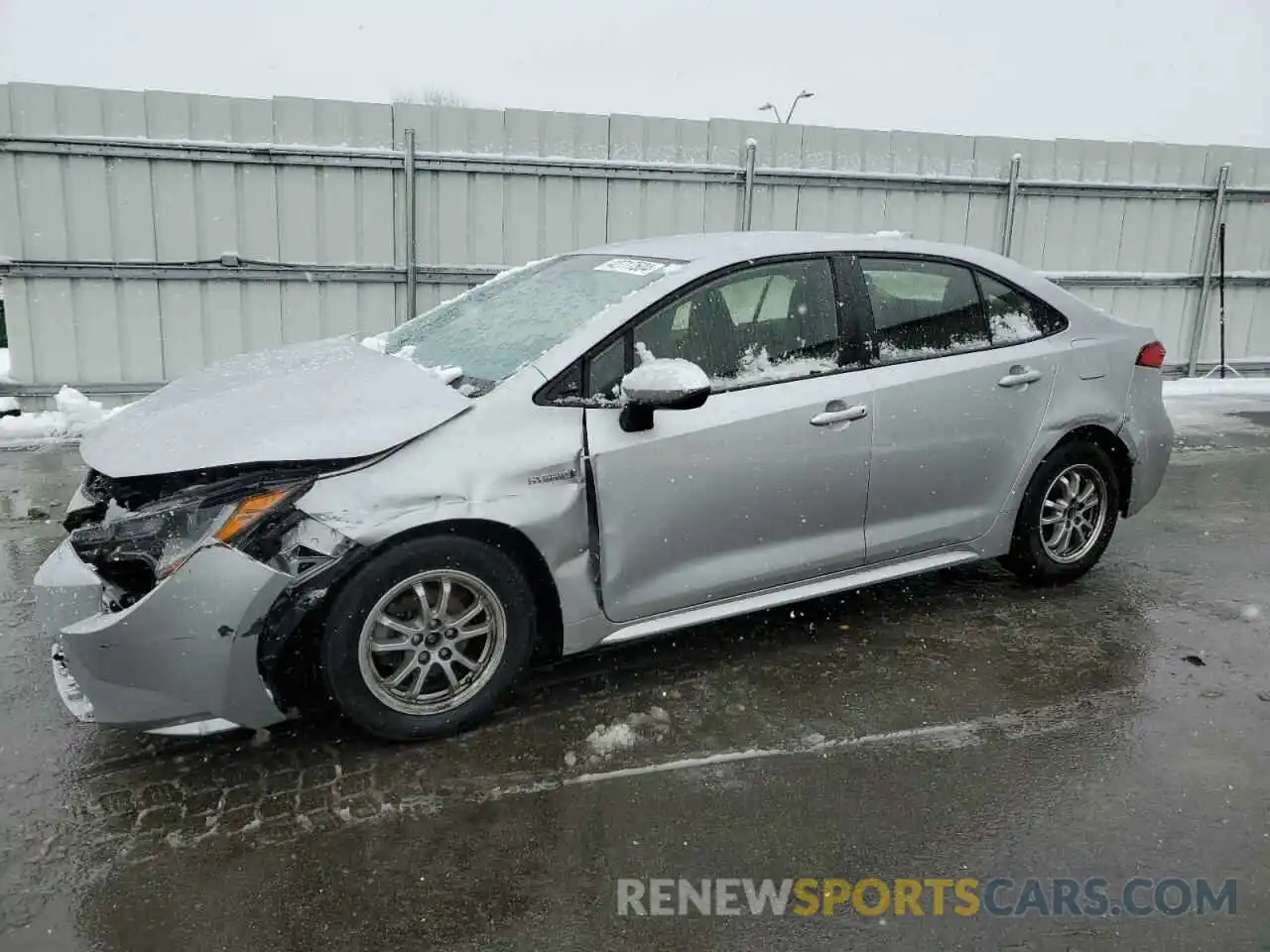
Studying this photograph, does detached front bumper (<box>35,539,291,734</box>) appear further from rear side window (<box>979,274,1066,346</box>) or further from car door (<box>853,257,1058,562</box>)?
rear side window (<box>979,274,1066,346</box>)

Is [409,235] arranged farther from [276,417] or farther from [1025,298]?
[276,417]

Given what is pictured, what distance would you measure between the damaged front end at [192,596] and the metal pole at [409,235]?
5848 mm

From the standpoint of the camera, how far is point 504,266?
29.5ft

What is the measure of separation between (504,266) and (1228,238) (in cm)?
785

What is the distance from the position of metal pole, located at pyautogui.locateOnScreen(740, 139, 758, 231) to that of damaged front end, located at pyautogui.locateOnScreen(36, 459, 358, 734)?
7.10 m

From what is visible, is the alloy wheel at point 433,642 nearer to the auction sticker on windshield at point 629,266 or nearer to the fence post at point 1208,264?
the auction sticker on windshield at point 629,266

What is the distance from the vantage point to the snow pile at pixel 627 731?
3.27m

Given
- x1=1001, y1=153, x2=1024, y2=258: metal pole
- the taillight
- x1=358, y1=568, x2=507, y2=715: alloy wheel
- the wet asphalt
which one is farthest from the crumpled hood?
x1=1001, y1=153, x2=1024, y2=258: metal pole

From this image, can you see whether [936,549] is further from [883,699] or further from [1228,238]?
[1228,238]

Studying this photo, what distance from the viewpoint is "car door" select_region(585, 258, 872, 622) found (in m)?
3.41

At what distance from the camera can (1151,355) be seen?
4.77 m

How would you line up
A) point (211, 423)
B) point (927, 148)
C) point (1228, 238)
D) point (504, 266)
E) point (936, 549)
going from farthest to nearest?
point (1228, 238) < point (927, 148) < point (504, 266) < point (936, 549) < point (211, 423)

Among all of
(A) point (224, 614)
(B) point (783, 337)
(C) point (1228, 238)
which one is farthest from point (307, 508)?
(C) point (1228, 238)

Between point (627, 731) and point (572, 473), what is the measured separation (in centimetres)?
86
